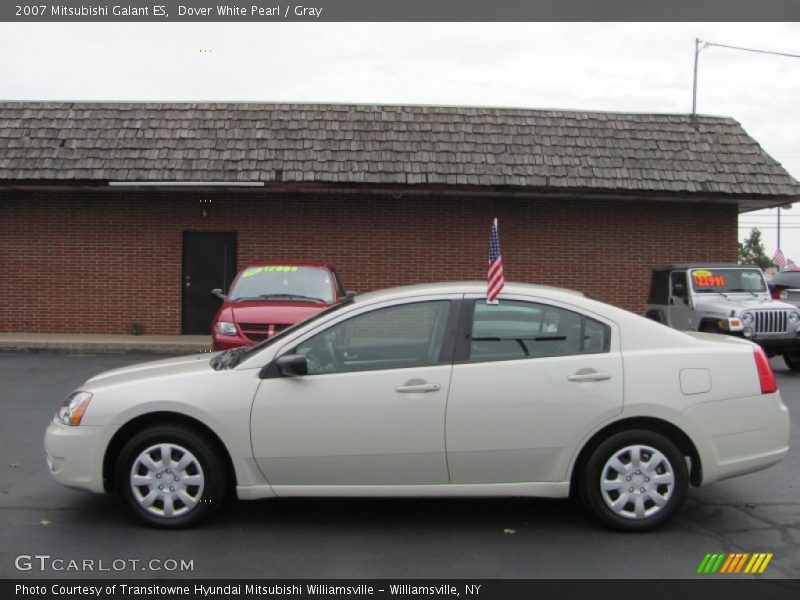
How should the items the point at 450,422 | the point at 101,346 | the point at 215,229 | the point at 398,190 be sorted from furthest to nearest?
the point at 215,229 → the point at 398,190 → the point at 101,346 → the point at 450,422

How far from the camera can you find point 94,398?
5.02m

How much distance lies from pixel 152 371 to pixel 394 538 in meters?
1.88

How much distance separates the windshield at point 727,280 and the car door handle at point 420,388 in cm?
896

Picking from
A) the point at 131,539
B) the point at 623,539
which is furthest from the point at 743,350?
the point at 131,539

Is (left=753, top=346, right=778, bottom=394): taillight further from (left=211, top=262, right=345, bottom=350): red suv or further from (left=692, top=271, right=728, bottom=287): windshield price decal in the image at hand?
(left=692, top=271, right=728, bottom=287): windshield price decal

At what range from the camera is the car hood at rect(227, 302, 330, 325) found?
386 inches

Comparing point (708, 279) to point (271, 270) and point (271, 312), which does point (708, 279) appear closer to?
point (271, 270)

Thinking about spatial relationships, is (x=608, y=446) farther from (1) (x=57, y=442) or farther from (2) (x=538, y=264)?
(2) (x=538, y=264)

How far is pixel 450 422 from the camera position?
484 cm

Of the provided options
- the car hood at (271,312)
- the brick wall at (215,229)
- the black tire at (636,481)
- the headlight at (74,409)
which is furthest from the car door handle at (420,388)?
the brick wall at (215,229)

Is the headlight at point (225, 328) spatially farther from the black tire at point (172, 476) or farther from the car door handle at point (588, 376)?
the car door handle at point (588, 376)

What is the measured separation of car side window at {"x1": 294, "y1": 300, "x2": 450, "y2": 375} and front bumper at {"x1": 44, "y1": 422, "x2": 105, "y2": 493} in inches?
52.9
